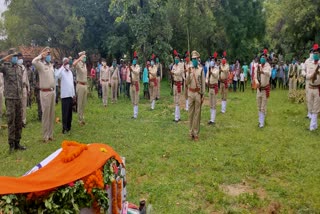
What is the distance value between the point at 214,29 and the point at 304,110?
18.4 meters

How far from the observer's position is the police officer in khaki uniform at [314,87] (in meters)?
11.0

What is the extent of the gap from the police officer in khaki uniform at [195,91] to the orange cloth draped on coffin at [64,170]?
5.59 m

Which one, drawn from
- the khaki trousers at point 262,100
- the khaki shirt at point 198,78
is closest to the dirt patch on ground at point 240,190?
the khaki shirt at point 198,78

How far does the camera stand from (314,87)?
11156 millimetres

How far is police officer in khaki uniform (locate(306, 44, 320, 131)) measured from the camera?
11.0 meters

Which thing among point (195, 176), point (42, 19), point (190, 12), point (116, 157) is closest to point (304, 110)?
point (195, 176)

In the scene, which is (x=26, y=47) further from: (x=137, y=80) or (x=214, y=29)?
(x=137, y=80)

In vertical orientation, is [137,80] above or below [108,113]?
above

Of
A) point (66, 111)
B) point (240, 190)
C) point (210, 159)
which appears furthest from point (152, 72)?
point (240, 190)

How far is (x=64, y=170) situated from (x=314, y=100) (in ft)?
29.6

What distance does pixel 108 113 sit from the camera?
15359mm

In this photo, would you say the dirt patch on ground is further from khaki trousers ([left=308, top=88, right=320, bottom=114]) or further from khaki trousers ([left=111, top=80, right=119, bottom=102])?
khaki trousers ([left=111, top=80, right=119, bottom=102])

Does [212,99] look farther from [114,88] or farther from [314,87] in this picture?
[114,88]

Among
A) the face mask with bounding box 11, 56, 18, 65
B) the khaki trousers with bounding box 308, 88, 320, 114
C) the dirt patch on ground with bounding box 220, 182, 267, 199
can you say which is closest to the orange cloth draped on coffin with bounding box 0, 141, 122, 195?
the dirt patch on ground with bounding box 220, 182, 267, 199
